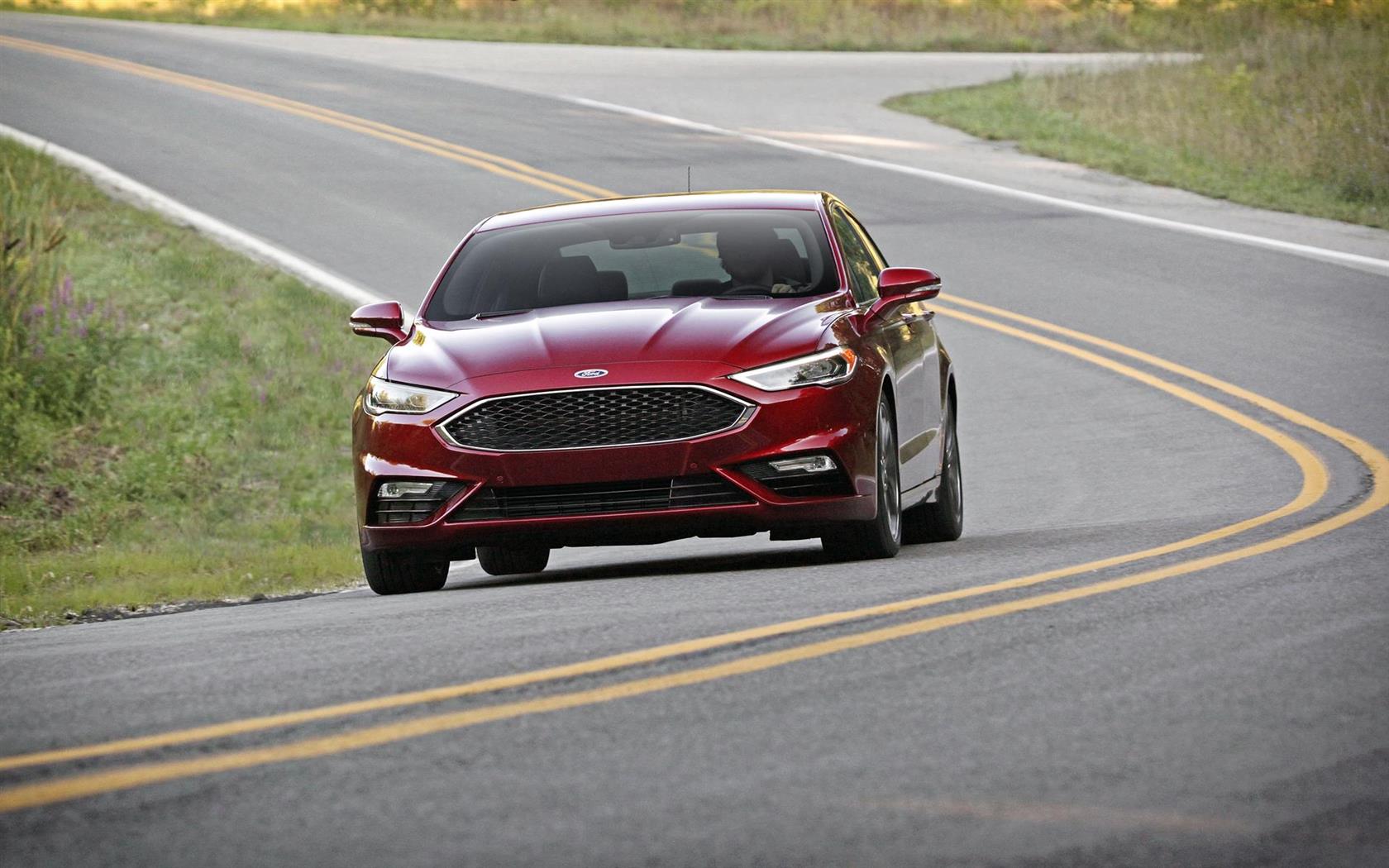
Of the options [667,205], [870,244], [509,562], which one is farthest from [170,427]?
[870,244]

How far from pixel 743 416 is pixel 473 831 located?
14.5 feet

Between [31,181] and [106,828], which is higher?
[106,828]

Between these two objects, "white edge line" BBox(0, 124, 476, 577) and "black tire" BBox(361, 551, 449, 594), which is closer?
"black tire" BBox(361, 551, 449, 594)

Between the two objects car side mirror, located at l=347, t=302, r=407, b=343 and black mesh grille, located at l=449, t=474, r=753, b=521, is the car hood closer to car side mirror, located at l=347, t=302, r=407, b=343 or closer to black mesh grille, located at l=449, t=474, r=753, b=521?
car side mirror, located at l=347, t=302, r=407, b=343

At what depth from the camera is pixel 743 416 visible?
350 inches

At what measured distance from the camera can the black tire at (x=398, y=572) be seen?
9.46 m

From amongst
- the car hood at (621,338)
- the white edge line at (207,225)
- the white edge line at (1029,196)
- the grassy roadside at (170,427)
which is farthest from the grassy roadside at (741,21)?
the car hood at (621,338)

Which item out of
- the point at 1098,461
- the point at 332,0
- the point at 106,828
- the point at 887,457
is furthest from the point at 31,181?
the point at 332,0

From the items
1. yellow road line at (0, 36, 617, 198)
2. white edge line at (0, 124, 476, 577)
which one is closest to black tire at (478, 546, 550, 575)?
A: white edge line at (0, 124, 476, 577)

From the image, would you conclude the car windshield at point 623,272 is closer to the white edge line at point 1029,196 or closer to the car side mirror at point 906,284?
the car side mirror at point 906,284

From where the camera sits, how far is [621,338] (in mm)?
9164

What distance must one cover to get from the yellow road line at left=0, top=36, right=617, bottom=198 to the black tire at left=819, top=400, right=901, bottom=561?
51.1 feet

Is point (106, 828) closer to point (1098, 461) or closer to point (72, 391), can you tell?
point (1098, 461)

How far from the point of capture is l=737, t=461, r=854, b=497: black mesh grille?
29.2 ft
